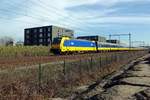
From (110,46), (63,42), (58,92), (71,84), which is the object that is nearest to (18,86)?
(58,92)

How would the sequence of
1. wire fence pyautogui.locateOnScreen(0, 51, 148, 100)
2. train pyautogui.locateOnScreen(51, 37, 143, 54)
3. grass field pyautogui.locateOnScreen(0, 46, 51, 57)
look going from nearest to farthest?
wire fence pyautogui.locateOnScreen(0, 51, 148, 100) < train pyautogui.locateOnScreen(51, 37, 143, 54) < grass field pyautogui.locateOnScreen(0, 46, 51, 57)

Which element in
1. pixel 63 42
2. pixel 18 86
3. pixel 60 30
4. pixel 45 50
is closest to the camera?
pixel 18 86

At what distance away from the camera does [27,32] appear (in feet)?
417

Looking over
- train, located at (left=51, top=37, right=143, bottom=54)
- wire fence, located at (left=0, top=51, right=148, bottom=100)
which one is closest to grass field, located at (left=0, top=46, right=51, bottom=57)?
train, located at (left=51, top=37, right=143, bottom=54)

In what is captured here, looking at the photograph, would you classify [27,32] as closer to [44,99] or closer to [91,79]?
[91,79]

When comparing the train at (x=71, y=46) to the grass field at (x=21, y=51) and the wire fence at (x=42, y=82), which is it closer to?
the grass field at (x=21, y=51)

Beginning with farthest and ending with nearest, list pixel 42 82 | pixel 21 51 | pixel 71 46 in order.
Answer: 1. pixel 21 51
2. pixel 71 46
3. pixel 42 82

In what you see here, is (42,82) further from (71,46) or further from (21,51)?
(21,51)

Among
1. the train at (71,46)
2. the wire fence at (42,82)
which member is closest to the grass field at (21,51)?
the train at (71,46)

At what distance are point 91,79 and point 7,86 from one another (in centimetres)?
948

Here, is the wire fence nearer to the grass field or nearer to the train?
the train

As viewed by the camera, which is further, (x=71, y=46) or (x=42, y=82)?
(x=71, y=46)

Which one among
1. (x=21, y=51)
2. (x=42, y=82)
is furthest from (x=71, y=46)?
(x=42, y=82)

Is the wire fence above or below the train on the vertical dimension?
below
